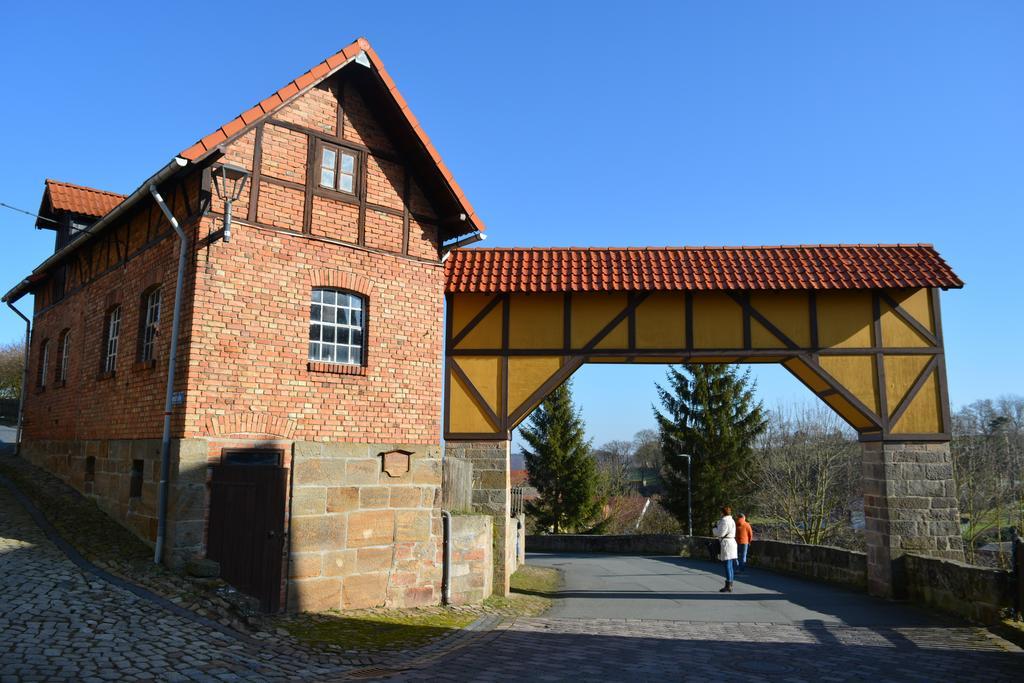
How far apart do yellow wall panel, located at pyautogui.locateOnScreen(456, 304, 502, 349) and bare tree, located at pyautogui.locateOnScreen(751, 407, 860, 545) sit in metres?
24.0

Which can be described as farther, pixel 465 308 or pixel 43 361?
pixel 43 361

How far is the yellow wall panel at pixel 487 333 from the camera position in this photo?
13328 mm

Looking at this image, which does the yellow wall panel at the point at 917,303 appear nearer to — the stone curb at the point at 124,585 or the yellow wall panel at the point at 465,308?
the yellow wall panel at the point at 465,308

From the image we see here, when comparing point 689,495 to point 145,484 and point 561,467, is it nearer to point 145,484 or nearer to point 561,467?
point 561,467

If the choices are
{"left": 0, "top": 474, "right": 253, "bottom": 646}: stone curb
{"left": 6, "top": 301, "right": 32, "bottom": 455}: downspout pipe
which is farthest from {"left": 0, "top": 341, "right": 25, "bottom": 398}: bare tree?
{"left": 0, "top": 474, "right": 253, "bottom": 646}: stone curb

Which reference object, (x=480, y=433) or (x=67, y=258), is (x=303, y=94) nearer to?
(x=480, y=433)

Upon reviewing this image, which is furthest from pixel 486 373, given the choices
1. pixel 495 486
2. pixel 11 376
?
pixel 11 376

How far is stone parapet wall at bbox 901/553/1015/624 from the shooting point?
1009 centimetres

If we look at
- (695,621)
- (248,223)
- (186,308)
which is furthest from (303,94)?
(695,621)

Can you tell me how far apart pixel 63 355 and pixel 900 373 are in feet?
55.5

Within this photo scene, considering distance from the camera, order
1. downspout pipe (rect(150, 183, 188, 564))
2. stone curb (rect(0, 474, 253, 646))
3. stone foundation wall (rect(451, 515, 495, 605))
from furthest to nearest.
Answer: stone foundation wall (rect(451, 515, 495, 605)) → downspout pipe (rect(150, 183, 188, 564)) → stone curb (rect(0, 474, 253, 646))

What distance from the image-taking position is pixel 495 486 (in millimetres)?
12859

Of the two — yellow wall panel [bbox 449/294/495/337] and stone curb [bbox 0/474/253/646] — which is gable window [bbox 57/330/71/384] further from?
yellow wall panel [bbox 449/294/495/337]

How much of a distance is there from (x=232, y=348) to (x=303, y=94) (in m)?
4.03
